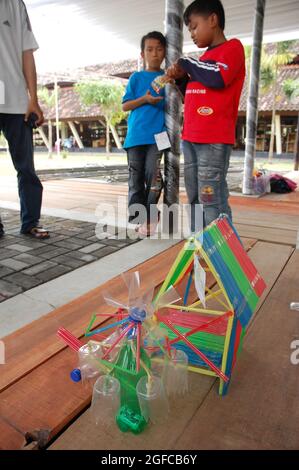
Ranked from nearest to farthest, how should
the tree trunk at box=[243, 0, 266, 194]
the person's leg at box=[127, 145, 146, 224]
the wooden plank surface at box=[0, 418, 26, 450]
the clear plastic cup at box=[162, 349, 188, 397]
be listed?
the wooden plank surface at box=[0, 418, 26, 450] → the clear plastic cup at box=[162, 349, 188, 397] → the person's leg at box=[127, 145, 146, 224] → the tree trunk at box=[243, 0, 266, 194]

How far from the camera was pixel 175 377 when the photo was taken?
1.05 meters

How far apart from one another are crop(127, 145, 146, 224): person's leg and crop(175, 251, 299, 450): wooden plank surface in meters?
1.64

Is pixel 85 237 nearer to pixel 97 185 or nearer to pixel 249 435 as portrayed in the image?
pixel 249 435

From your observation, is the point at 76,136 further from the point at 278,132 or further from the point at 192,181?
the point at 192,181

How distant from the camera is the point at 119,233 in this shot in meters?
2.88

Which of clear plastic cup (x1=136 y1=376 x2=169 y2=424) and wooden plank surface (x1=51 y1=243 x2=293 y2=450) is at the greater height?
clear plastic cup (x1=136 y1=376 x2=169 y2=424)

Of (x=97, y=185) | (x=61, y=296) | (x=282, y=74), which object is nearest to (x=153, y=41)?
Answer: (x=61, y=296)

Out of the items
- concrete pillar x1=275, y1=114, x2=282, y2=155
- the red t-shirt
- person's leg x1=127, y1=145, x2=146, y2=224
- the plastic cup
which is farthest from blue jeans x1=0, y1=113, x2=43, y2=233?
concrete pillar x1=275, y1=114, x2=282, y2=155

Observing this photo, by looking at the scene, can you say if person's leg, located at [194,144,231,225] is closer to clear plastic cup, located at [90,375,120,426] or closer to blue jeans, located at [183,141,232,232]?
blue jeans, located at [183,141,232,232]

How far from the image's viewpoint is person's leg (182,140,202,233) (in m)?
2.20

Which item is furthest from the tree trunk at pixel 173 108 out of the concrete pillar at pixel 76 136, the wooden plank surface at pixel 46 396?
the concrete pillar at pixel 76 136

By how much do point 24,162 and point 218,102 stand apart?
1.45 m
